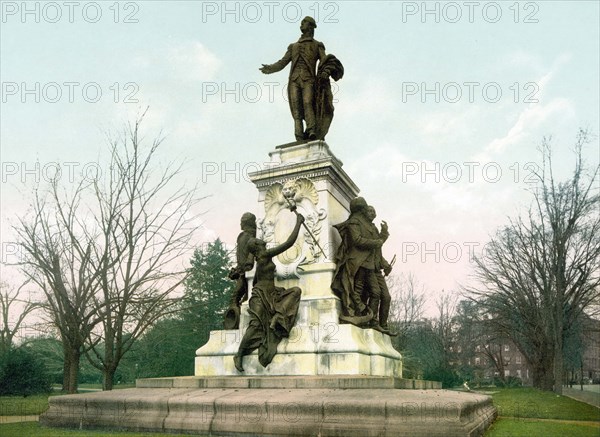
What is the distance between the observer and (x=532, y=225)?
86.6ft

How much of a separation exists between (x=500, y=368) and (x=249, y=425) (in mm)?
57335

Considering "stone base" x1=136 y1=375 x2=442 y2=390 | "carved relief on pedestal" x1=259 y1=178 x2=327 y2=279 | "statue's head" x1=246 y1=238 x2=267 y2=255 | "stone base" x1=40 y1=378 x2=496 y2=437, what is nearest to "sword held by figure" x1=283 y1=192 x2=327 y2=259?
"carved relief on pedestal" x1=259 y1=178 x2=327 y2=279

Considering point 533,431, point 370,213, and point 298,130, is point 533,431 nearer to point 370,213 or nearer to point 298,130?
point 370,213

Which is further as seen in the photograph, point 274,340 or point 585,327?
point 585,327

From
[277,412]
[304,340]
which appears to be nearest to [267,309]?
[304,340]

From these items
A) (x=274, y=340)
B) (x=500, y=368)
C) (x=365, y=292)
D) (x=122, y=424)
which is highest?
(x=365, y=292)

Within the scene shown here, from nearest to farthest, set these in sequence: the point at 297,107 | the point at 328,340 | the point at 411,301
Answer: the point at 328,340, the point at 297,107, the point at 411,301

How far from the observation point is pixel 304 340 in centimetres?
940

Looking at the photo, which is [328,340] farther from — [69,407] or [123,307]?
[123,307]

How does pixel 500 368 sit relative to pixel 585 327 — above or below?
below

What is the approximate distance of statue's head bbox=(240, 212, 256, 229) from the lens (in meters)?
10.6

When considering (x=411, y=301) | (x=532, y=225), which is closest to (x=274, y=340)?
(x=532, y=225)

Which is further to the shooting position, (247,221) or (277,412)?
(247,221)

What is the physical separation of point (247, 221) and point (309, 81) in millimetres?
3256
